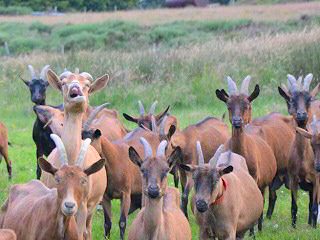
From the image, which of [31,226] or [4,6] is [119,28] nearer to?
[4,6]

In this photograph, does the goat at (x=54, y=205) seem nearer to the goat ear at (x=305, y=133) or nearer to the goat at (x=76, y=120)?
the goat at (x=76, y=120)

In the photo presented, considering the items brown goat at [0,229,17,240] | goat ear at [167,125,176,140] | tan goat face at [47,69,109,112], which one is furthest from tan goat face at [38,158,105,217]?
goat ear at [167,125,176,140]

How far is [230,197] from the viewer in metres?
9.95

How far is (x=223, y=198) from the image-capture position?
9.82 metres

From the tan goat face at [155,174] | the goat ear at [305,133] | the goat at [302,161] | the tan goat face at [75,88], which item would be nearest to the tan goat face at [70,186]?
the tan goat face at [155,174]

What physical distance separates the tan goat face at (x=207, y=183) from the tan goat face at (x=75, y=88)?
1602 mm

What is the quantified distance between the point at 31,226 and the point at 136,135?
14.8 ft

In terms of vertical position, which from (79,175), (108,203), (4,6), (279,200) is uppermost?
(79,175)

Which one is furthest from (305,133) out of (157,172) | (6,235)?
(6,235)

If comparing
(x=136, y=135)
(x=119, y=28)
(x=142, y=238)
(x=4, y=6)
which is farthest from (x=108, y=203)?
(x=4, y=6)

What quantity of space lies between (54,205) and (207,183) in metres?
1.70

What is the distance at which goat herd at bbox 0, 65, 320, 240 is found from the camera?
8.81m

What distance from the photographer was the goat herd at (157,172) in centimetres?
881

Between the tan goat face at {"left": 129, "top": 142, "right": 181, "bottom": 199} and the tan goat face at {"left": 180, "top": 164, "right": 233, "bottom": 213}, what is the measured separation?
0.33 metres
